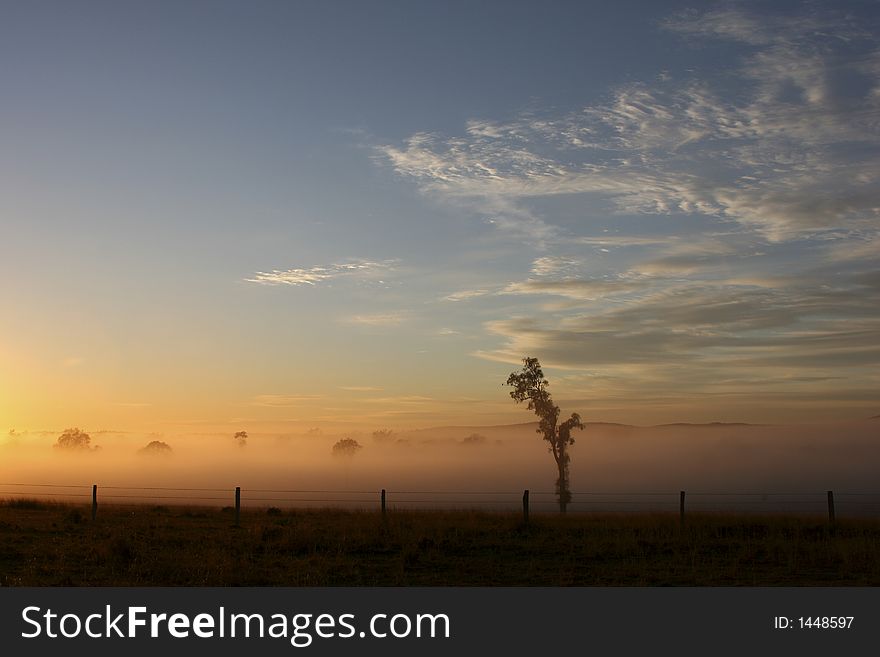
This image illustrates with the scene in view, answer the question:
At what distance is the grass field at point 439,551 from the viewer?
18.6 metres

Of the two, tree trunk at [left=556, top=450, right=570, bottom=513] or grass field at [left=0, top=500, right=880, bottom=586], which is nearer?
grass field at [left=0, top=500, right=880, bottom=586]

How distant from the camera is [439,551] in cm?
2320

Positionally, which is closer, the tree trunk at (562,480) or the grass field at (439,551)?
the grass field at (439,551)

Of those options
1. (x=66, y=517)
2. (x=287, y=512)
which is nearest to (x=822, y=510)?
(x=287, y=512)

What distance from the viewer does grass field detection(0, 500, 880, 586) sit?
1859 centimetres

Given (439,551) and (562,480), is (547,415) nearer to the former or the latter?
(562,480)

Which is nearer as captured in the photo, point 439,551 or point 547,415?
point 439,551

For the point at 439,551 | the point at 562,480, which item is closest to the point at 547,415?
the point at 562,480

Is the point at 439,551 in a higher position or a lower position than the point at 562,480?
lower

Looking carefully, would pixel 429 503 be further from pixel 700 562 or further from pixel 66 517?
pixel 700 562

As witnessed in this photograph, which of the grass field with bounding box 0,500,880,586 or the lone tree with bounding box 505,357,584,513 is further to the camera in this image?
the lone tree with bounding box 505,357,584,513

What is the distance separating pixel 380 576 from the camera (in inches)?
747
